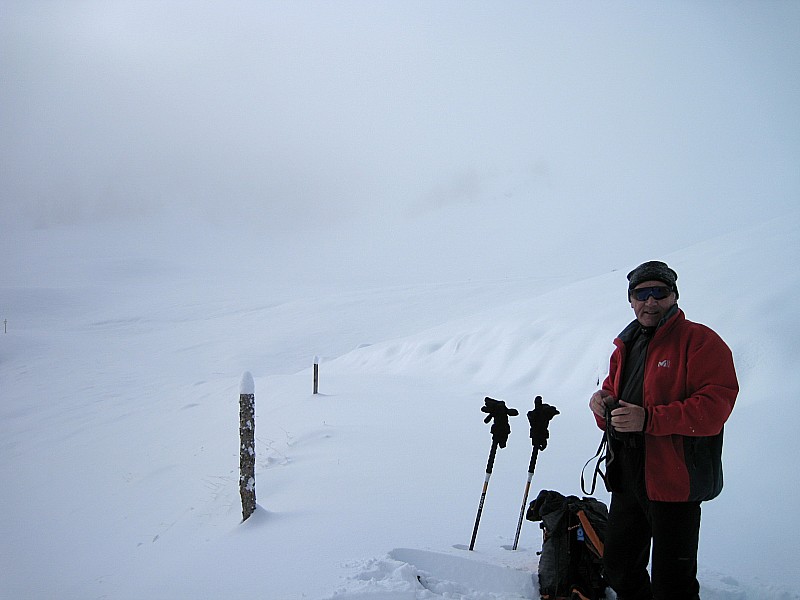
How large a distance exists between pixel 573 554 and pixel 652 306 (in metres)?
1.70

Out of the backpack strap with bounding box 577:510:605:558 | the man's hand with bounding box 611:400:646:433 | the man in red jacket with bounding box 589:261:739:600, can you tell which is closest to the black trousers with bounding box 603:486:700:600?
the man in red jacket with bounding box 589:261:739:600

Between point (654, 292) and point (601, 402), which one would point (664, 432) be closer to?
point (601, 402)

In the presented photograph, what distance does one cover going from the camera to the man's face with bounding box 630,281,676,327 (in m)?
2.65

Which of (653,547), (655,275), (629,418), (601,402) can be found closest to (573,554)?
(653,547)

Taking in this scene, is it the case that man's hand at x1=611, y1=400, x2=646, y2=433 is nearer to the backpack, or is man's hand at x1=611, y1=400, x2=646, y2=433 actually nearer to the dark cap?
the dark cap

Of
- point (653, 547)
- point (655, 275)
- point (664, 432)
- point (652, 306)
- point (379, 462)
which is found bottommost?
point (379, 462)

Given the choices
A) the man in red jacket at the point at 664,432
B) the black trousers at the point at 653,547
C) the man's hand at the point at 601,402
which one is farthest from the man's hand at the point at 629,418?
the black trousers at the point at 653,547

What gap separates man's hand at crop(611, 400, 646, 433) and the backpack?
1.03m

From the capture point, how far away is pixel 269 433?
995 centimetres

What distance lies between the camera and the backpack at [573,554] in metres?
3.05

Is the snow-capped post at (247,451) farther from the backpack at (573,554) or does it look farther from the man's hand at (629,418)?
the man's hand at (629,418)

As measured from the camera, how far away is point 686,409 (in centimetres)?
233

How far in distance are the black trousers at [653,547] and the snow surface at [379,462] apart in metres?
0.64

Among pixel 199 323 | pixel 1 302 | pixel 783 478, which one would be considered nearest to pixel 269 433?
pixel 783 478
